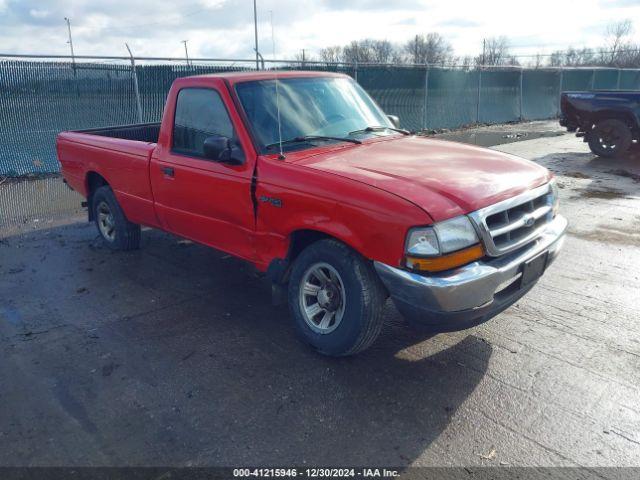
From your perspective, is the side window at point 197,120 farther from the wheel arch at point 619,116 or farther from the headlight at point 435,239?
the wheel arch at point 619,116

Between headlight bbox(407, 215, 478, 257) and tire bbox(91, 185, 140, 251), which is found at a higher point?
headlight bbox(407, 215, 478, 257)

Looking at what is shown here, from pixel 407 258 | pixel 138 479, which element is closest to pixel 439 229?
pixel 407 258

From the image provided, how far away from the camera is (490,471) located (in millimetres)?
2727

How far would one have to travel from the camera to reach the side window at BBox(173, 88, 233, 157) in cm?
439

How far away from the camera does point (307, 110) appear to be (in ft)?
14.7

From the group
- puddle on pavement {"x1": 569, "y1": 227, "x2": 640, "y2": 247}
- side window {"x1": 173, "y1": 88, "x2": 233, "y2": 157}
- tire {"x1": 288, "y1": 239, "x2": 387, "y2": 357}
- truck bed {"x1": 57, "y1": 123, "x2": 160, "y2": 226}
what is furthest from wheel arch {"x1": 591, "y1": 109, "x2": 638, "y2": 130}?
tire {"x1": 288, "y1": 239, "x2": 387, "y2": 357}

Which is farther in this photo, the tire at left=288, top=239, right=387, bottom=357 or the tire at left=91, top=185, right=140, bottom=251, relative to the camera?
the tire at left=91, top=185, right=140, bottom=251

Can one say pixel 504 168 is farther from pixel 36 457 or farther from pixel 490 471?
pixel 36 457

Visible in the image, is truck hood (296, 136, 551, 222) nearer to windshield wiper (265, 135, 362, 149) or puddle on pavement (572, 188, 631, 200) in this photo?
windshield wiper (265, 135, 362, 149)

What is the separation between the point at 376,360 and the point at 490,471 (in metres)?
1.19

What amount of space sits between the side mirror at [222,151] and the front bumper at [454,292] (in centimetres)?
147

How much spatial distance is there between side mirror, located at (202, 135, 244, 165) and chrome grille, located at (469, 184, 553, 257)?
181 cm

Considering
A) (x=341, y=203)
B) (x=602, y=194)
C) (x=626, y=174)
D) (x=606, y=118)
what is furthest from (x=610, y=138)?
(x=341, y=203)

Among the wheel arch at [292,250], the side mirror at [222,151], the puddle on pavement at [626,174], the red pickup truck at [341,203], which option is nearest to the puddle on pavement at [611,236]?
the red pickup truck at [341,203]
